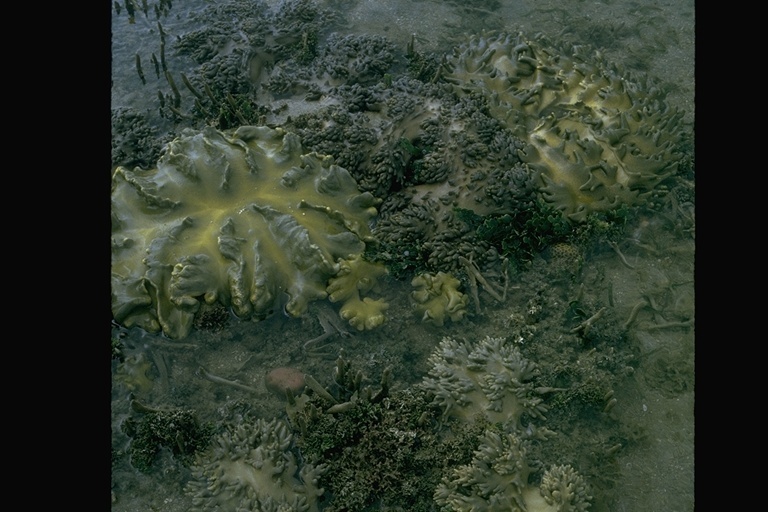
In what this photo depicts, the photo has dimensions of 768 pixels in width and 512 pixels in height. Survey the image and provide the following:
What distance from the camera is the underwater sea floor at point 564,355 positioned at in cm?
418

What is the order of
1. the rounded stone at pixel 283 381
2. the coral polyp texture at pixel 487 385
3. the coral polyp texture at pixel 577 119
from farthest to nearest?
the coral polyp texture at pixel 577 119
the rounded stone at pixel 283 381
the coral polyp texture at pixel 487 385

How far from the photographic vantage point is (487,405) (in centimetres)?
434

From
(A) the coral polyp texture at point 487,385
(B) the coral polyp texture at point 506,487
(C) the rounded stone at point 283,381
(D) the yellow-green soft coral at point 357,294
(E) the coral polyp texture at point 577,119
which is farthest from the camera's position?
(E) the coral polyp texture at point 577,119

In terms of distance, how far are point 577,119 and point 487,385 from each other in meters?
2.63

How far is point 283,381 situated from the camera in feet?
14.9

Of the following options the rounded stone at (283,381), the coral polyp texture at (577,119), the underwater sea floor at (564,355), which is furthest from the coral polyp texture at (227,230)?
the coral polyp texture at (577,119)

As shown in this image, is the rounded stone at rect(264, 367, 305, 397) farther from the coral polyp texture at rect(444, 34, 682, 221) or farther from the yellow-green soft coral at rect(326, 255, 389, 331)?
the coral polyp texture at rect(444, 34, 682, 221)

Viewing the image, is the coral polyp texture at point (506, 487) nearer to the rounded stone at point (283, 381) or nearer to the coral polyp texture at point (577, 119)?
the rounded stone at point (283, 381)

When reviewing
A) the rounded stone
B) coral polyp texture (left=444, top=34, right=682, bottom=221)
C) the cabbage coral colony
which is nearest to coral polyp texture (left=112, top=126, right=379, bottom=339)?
the cabbage coral colony

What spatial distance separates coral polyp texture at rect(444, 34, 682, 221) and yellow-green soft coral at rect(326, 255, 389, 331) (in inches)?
62.9

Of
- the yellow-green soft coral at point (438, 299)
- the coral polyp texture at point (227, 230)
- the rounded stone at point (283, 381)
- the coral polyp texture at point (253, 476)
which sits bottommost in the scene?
the coral polyp texture at point (253, 476)

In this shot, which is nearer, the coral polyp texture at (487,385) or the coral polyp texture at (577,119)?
the coral polyp texture at (487,385)

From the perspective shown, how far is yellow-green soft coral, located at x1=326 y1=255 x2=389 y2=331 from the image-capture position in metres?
4.83

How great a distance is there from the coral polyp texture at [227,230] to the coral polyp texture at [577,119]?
157 centimetres
